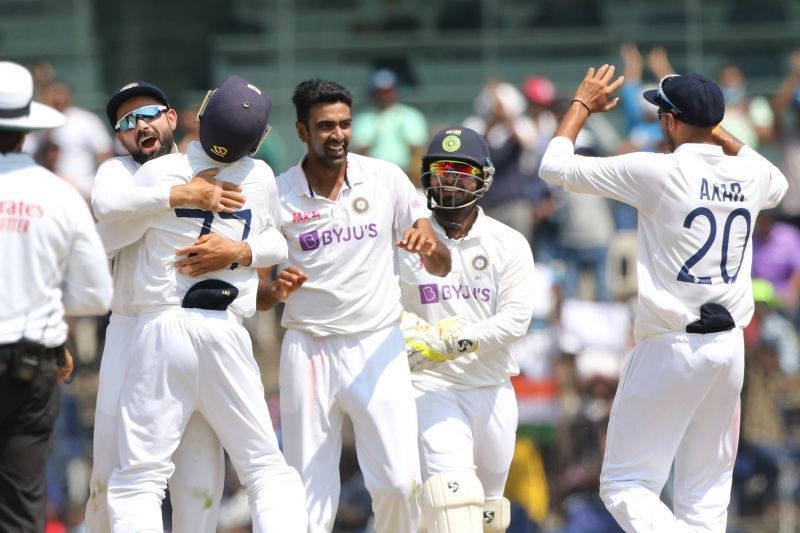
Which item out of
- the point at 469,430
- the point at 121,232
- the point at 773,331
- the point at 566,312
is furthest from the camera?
the point at 566,312

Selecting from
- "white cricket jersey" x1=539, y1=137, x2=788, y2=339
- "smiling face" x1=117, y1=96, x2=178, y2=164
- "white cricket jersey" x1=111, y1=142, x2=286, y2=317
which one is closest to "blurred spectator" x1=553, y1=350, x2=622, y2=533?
"white cricket jersey" x1=539, y1=137, x2=788, y2=339

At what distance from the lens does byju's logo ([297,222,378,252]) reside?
861 cm

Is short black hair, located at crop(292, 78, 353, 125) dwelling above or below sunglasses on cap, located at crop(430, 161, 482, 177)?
above

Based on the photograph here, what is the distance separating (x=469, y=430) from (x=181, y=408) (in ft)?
6.01

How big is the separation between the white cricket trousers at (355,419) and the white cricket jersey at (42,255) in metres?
1.64

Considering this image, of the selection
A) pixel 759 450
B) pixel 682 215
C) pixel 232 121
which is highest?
pixel 232 121

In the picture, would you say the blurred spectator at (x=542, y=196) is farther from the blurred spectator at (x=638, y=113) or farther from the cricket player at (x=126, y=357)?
the cricket player at (x=126, y=357)

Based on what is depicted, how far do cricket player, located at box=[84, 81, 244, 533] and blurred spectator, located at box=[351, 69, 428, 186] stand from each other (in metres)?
6.14

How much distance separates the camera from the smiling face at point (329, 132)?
339 inches

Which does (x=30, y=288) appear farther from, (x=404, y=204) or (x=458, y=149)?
(x=458, y=149)

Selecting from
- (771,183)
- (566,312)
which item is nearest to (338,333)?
(771,183)

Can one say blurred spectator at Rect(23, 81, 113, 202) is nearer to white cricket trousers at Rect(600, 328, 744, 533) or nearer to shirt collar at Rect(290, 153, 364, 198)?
shirt collar at Rect(290, 153, 364, 198)

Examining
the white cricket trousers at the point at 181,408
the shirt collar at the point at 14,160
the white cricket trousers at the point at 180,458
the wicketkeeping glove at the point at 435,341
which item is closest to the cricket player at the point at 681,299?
the wicketkeeping glove at the point at 435,341

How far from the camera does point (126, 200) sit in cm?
776
